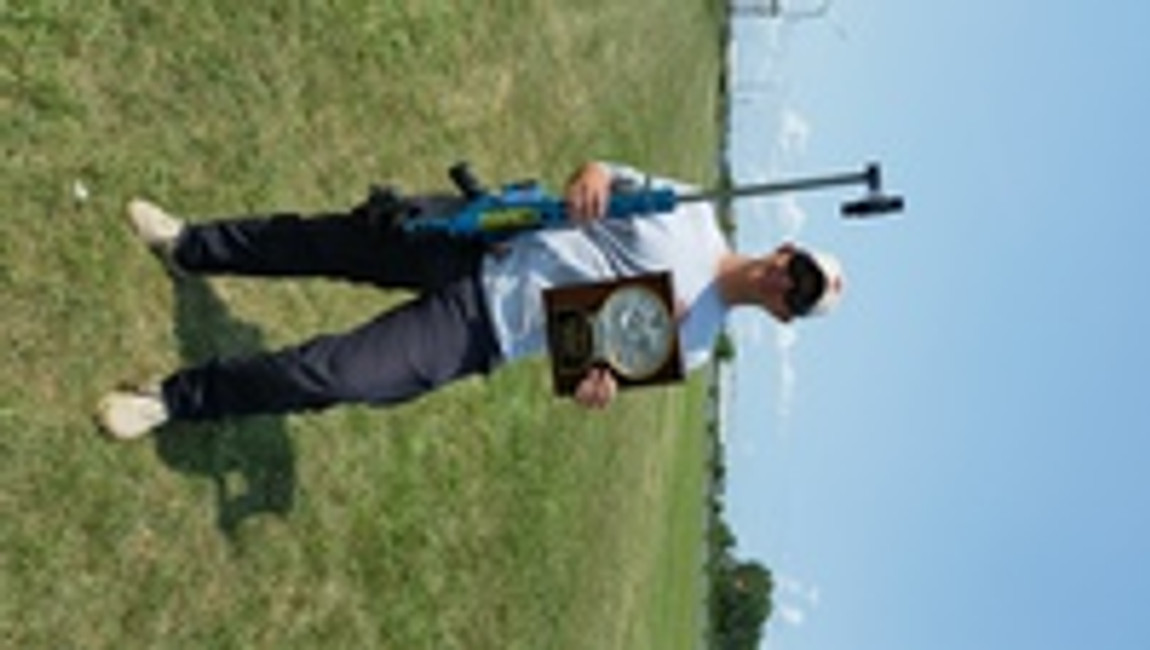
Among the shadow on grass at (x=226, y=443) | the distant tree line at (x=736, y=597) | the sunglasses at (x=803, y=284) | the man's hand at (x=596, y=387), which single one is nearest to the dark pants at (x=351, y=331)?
the shadow on grass at (x=226, y=443)

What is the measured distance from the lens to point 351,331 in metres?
6.38

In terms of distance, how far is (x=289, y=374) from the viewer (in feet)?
20.2

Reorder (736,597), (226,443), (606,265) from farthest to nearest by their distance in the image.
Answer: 1. (736,597)
2. (226,443)
3. (606,265)

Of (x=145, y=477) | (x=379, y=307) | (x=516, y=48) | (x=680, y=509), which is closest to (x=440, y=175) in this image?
(x=379, y=307)

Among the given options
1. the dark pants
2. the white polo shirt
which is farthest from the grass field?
the white polo shirt

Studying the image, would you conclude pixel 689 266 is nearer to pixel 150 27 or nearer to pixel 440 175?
pixel 150 27

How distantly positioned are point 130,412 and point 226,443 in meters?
0.95

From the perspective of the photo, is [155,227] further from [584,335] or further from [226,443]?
[584,335]

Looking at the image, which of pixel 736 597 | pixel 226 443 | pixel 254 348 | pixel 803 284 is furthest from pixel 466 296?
pixel 736 597

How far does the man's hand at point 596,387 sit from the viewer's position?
6090 millimetres

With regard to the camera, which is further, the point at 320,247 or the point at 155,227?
the point at 155,227

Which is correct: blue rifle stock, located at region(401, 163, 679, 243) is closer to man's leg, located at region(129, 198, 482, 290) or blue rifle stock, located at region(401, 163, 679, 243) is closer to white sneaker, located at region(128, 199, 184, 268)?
man's leg, located at region(129, 198, 482, 290)

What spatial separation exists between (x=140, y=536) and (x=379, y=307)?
3523 millimetres

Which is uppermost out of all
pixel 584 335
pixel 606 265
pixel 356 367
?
pixel 606 265
